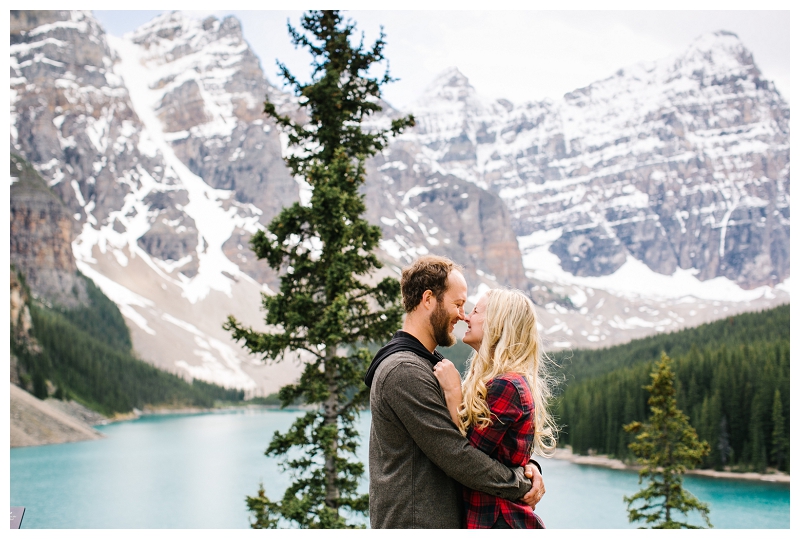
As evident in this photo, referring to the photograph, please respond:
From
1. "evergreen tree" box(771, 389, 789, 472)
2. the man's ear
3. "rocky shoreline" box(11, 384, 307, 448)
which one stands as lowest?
"rocky shoreline" box(11, 384, 307, 448)

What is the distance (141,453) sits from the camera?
71375 mm

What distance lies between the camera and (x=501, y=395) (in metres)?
3.52

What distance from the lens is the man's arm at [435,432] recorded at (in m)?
3.37

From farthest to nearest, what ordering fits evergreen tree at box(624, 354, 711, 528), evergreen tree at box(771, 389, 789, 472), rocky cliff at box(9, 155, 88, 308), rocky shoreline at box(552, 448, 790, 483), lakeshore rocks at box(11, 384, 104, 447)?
1. rocky cliff at box(9, 155, 88, 308)
2. lakeshore rocks at box(11, 384, 104, 447)
3. evergreen tree at box(771, 389, 789, 472)
4. rocky shoreline at box(552, 448, 790, 483)
5. evergreen tree at box(624, 354, 711, 528)

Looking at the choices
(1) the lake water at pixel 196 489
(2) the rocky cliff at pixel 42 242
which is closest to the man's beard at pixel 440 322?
(1) the lake water at pixel 196 489

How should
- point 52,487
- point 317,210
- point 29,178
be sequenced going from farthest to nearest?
point 29,178
point 52,487
point 317,210

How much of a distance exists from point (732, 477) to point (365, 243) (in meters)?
51.1

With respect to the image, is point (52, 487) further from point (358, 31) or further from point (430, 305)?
point (430, 305)

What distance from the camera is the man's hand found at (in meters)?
3.58

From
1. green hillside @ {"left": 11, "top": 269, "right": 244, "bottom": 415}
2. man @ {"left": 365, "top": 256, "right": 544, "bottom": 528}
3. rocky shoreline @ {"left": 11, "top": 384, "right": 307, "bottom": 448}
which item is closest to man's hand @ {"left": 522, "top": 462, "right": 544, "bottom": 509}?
man @ {"left": 365, "top": 256, "right": 544, "bottom": 528}

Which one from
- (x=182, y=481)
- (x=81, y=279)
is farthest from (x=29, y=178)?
(x=182, y=481)

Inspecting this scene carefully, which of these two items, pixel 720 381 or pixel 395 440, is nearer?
pixel 395 440

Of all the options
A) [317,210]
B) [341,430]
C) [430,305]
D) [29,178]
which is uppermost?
[29,178]

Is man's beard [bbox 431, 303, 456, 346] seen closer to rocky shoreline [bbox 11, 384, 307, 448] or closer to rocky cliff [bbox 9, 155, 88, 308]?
rocky shoreline [bbox 11, 384, 307, 448]
